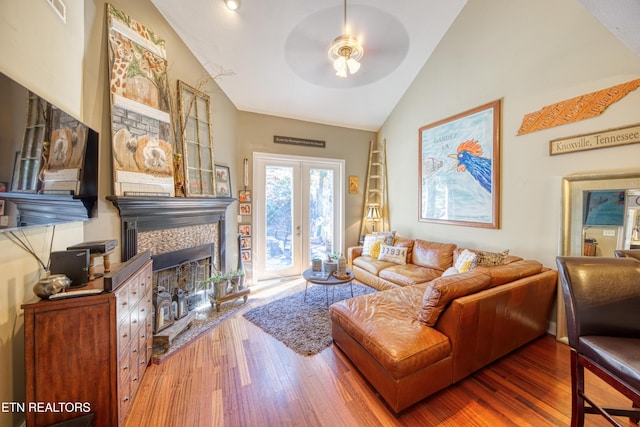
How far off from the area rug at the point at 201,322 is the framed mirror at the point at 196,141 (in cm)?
148

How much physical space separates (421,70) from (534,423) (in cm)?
441

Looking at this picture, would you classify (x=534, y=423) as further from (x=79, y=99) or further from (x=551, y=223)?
(x=79, y=99)

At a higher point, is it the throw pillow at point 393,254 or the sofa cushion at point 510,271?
the sofa cushion at point 510,271

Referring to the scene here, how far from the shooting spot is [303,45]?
2988 millimetres

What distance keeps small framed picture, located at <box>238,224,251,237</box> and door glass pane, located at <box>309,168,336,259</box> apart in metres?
1.18

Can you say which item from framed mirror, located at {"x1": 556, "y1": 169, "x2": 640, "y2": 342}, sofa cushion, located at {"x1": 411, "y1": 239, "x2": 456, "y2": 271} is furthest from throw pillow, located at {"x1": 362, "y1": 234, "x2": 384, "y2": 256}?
framed mirror, located at {"x1": 556, "y1": 169, "x2": 640, "y2": 342}

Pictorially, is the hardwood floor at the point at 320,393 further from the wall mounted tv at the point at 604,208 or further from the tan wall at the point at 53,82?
the wall mounted tv at the point at 604,208

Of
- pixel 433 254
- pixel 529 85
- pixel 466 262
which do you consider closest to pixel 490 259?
pixel 466 262

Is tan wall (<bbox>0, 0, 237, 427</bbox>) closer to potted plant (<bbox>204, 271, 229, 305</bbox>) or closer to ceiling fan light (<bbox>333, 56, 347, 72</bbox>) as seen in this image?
potted plant (<bbox>204, 271, 229, 305</bbox>)

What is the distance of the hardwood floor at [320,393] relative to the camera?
1520 mm

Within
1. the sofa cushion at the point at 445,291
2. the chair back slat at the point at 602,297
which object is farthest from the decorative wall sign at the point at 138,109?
the chair back slat at the point at 602,297

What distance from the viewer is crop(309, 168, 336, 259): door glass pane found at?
4.53m

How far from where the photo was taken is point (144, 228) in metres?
2.34

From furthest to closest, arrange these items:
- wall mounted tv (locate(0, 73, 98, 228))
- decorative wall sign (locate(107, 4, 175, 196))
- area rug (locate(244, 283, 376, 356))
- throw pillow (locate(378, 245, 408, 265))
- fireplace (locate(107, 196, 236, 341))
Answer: throw pillow (locate(378, 245, 408, 265)) < area rug (locate(244, 283, 376, 356)) < fireplace (locate(107, 196, 236, 341)) < decorative wall sign (locate(107, 4, 175, 196)) < wall mounted tv (locate(0, 73, 98, 228))
